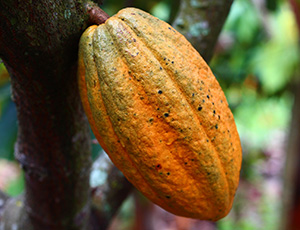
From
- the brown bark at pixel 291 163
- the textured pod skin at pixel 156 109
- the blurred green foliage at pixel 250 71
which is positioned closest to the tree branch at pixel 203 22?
the textured pod skin at pixel 156 109

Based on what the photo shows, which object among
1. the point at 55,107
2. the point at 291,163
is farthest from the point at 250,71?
the point at 55,107

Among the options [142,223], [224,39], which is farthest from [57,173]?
[224,39]

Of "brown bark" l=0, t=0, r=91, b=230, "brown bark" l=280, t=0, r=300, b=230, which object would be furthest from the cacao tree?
"brown bark" l=280, t=0, r=300, b=230

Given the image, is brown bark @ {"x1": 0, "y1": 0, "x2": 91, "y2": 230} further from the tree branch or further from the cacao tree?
the tree branch

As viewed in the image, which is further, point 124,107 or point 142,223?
point 142,223

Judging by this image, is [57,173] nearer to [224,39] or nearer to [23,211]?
[23,211]

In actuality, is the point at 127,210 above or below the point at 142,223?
below

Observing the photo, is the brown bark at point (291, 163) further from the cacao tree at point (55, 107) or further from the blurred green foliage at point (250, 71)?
the cacao tree at point (55, 107)
